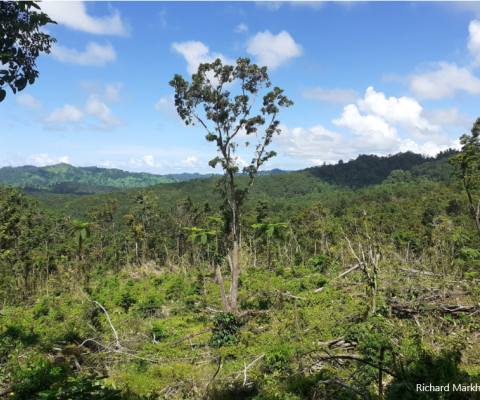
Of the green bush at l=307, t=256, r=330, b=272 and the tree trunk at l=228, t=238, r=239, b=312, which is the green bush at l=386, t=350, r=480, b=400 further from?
the green bush at l=307, t=256, r=330, b=272

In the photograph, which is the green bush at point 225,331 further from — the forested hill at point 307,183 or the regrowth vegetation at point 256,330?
the forested hill at point 307,183

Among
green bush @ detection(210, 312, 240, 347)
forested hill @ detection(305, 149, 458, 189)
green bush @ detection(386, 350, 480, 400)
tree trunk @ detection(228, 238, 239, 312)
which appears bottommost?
green bush @ detection(210, 312, 240, 347)

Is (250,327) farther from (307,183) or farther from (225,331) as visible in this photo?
(307,183)

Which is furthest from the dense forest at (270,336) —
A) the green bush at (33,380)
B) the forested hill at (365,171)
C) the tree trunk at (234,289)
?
the forested hill at (365,171)

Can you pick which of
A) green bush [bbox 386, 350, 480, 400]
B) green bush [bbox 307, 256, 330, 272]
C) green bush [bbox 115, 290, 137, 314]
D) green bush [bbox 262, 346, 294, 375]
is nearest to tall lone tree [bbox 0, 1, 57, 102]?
green bush [bbox 386, 350, 480, 400]

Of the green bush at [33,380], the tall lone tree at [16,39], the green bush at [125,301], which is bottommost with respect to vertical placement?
the green bush at [125,301]

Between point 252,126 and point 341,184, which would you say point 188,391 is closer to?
point 252,126

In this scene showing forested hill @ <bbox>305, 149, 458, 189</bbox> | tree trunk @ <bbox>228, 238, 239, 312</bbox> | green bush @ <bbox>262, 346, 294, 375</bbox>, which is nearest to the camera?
green bush @ <bbox>262, 346, 294, 375</bbox>

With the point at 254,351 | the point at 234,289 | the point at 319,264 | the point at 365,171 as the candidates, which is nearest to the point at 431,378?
the point at 254,351

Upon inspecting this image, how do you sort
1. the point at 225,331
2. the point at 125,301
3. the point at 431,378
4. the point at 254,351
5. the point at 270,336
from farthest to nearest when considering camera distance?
the point at 125,301, the point at 225,331, the point at 270,336, the point at 254,351, the point at 431,378

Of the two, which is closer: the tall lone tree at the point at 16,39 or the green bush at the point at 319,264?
the tall lone tree at the point at 16,39

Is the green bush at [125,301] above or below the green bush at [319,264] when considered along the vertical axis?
below

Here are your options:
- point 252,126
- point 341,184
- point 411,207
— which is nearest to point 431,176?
point 341,184

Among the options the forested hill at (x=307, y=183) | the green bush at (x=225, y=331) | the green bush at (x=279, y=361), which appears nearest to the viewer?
the green bush at (x=279, y=361)
